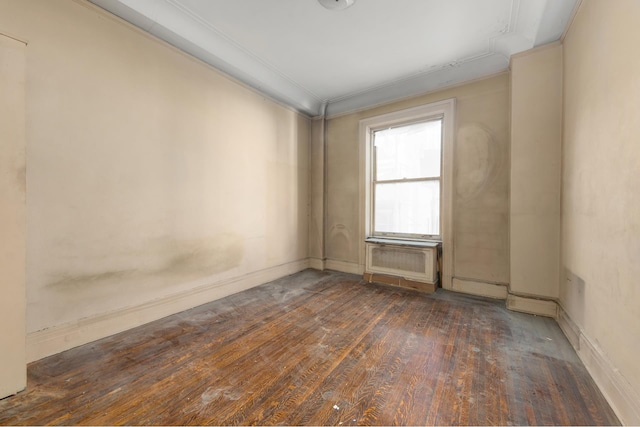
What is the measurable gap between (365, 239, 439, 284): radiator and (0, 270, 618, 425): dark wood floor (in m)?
0.83

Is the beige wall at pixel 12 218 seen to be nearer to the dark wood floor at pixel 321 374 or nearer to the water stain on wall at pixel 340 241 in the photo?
the dark wood floor at pixel 321 374

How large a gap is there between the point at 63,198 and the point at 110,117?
84cm

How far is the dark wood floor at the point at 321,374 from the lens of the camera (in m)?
1.47

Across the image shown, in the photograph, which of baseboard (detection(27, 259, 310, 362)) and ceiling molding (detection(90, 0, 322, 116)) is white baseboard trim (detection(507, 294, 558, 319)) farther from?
ceiling molding (detection(90, 0, 322, 116))

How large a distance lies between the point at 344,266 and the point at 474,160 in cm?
266

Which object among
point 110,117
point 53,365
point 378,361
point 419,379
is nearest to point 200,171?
point 110,117

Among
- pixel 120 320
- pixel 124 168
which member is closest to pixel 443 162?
pixel 124 168

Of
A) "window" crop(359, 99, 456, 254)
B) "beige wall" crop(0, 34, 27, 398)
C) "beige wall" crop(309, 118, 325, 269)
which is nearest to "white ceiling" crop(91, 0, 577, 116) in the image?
"window" crop(359, 99, 456, 254)

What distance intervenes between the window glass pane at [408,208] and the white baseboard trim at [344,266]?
2.47 feet

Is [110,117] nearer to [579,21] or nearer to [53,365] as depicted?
[53,365]

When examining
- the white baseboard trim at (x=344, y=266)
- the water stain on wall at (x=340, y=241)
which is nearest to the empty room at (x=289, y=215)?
the white baseboard trim at (x=344, y=266)

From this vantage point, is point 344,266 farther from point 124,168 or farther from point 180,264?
point 124,168

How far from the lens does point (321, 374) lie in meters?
1.83

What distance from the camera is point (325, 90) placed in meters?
4.30
